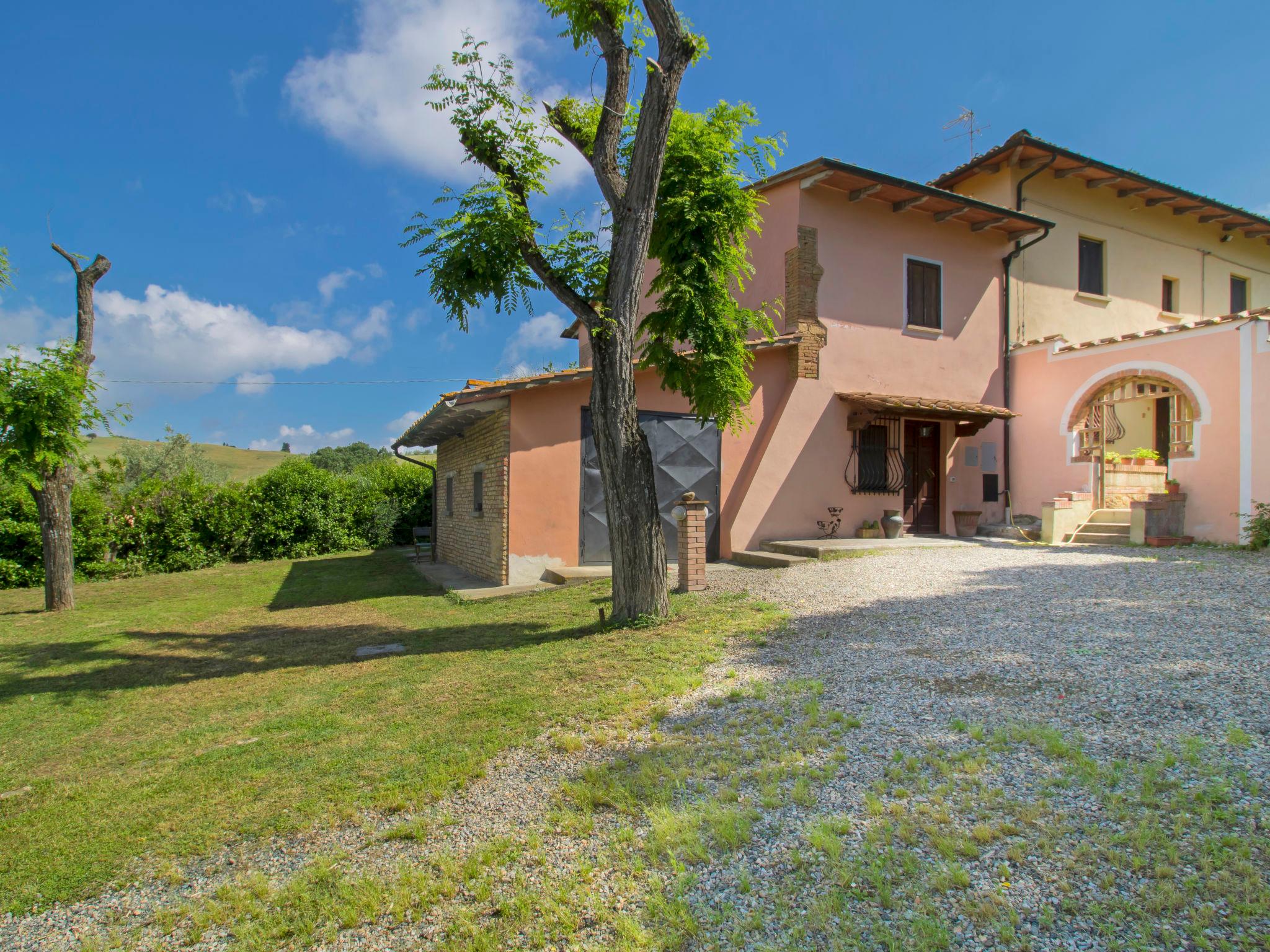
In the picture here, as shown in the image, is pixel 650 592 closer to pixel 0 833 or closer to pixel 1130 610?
pixel 1130 610

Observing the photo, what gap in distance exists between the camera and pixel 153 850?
3.08 meters

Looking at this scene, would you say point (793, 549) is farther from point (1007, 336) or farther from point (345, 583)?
point (345, 583)

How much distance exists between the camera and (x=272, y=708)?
505 centimetres

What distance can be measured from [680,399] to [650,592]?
523 cm

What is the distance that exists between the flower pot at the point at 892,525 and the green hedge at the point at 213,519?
41.9ft

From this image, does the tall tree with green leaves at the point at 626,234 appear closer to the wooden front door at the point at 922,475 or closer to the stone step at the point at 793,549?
the stone step at the point at 793,549

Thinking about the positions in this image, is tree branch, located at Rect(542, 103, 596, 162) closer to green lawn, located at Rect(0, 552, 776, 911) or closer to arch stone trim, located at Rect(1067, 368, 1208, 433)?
green lawn, located at Rect(0, 552, 776, 911)

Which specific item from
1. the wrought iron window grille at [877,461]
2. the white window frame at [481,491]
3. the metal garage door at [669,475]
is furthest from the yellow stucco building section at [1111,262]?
the white window frame at [481,491]

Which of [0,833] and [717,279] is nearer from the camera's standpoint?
[0,833]

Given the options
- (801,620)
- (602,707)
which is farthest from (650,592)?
(602,707)

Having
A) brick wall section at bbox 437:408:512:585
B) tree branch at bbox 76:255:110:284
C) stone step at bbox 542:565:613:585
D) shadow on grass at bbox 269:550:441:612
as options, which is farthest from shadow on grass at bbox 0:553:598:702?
tree branch at bbox 76:255:110:284

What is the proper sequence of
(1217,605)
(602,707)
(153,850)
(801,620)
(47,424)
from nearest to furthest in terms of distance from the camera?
(153,850)
(602,707)
(1217,605)
(801,620)
(47,424)

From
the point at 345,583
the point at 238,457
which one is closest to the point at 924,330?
the point at 345,583

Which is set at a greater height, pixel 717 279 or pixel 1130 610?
pixel 717 279
